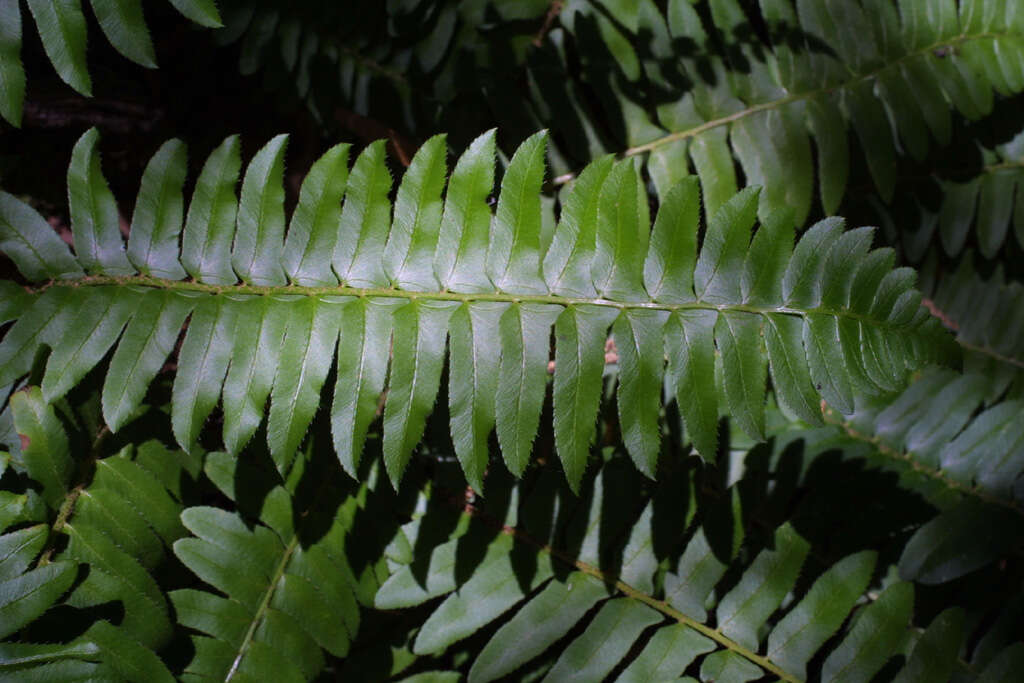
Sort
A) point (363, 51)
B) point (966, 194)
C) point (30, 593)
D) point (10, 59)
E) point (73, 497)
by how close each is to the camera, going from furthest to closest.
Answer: point (966, 194) → point (363, 51) → point (73, 497) → point (10, 59) → point (30, 593)

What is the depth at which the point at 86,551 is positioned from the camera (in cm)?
149

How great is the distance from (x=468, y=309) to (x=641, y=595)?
0.81 meters

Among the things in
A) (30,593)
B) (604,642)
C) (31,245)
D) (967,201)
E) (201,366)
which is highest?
(967,201)

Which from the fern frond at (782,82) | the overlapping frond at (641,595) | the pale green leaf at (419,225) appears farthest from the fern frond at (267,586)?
the fern frond at (782,82)

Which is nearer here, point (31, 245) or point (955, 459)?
point (31, 245)

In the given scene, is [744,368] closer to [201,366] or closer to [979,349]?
[201,366]

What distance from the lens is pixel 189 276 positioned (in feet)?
5.33

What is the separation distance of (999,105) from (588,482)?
5.99 ft

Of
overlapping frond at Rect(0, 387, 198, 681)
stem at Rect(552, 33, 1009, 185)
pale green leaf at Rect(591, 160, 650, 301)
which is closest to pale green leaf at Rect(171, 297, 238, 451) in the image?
overlapping frond at Rect(0, 387, 198, 681)

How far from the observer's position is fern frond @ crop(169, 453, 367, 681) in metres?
1.60

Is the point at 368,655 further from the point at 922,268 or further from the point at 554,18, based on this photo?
the point at 922,268

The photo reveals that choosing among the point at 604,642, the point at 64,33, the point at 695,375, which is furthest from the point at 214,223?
the point at 604,642

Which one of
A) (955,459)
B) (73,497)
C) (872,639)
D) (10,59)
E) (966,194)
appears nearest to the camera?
(10,59)

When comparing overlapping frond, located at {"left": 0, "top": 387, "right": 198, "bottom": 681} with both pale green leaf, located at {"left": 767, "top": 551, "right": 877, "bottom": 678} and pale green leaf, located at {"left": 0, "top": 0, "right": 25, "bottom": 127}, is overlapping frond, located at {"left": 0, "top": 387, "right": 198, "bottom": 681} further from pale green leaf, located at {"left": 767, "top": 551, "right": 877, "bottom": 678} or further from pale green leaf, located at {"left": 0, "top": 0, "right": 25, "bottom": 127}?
pale green leaf, located at {"left": 767, "top": 551, "right": 877, "bottom": 678}
